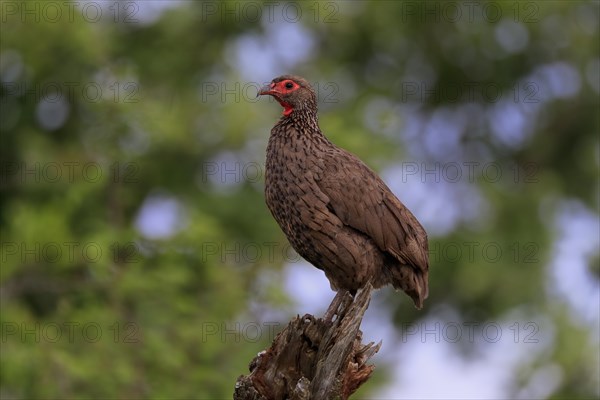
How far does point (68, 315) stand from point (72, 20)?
435 centimetres

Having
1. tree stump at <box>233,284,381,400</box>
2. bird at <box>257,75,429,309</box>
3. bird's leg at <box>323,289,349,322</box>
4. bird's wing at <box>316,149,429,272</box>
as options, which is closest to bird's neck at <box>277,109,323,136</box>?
bird at <box>257,75,429,309</box>

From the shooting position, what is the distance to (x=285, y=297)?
14234mm

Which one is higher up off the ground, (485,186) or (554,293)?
(485,186)

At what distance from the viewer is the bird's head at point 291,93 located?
8.21m

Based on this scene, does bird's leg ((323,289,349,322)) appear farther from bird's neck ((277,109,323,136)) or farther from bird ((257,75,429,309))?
bird's neck ((277,109,323,136))

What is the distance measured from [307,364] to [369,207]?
1.23 meters

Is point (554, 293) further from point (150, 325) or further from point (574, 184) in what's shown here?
point (150, 325)

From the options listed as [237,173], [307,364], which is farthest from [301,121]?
[237,173]

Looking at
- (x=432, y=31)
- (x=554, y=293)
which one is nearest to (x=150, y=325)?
(x=554, y=293)

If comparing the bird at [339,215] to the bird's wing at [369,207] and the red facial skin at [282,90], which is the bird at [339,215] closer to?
the bird's wing at [369,207]

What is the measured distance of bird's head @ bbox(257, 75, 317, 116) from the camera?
26.9ft

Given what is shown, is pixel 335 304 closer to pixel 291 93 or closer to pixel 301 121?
pixel 301 121

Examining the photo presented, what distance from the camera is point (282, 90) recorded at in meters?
8.25

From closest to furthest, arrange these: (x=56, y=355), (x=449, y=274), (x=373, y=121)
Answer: (x=56, y=355) → (x=373, y=121) → (x=449, y=274)
